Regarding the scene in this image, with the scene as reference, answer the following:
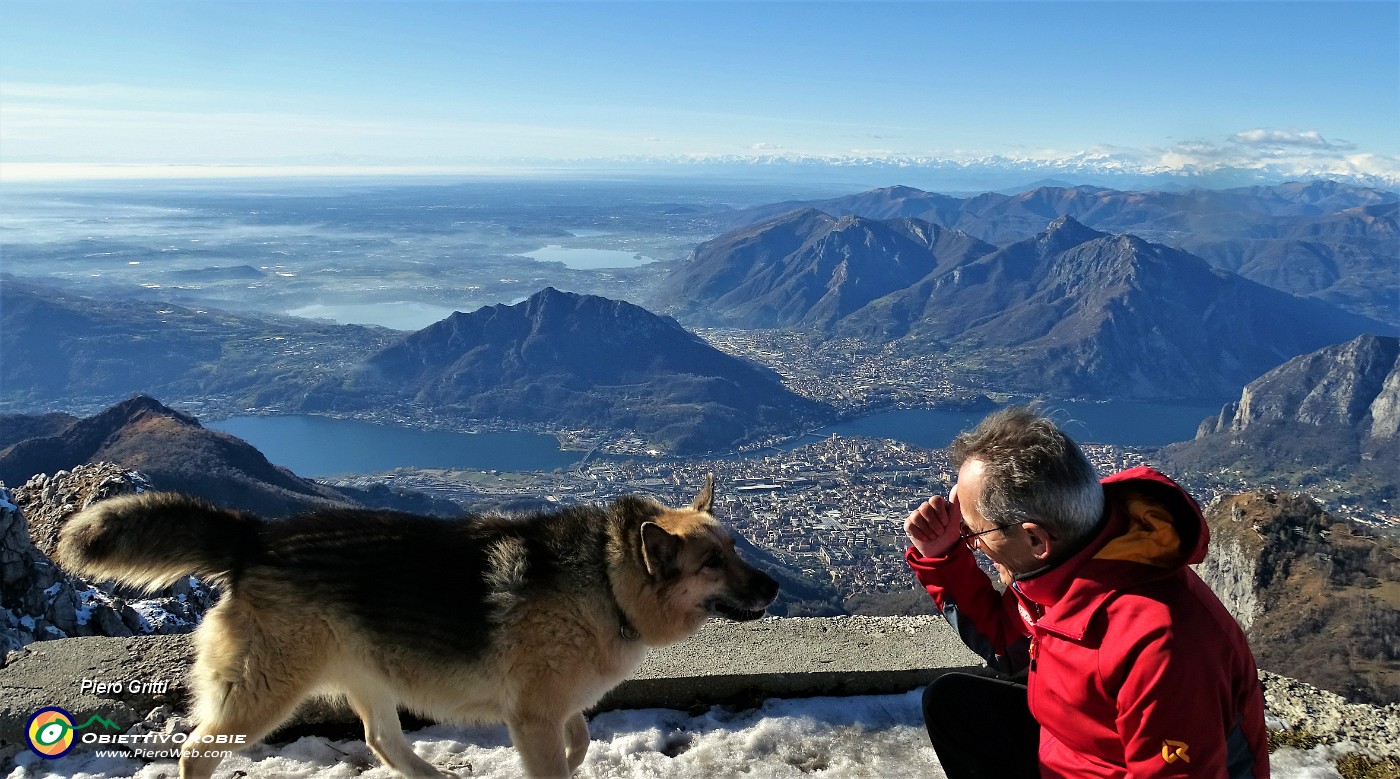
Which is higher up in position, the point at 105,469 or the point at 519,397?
the point at 105,469

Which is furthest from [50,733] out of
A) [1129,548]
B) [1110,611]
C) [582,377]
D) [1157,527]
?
[582,377]

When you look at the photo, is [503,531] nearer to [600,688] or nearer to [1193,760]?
[600,688]

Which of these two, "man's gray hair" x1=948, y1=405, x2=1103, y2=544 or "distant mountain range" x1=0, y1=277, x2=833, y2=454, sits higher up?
"man's gray hair" x1=948, y1=405, x2=1103, y2=544

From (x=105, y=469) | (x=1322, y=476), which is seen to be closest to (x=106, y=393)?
(x=105, y=469)

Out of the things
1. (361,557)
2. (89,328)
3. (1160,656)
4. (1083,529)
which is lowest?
(89,328)

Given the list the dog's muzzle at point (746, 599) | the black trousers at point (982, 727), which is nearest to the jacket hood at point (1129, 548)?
the black trousers at point (982, 727)

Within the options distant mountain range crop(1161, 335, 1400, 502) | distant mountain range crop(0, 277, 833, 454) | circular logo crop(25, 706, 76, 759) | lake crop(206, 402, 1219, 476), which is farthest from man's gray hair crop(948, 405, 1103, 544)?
distant mountain range crop(1161, 335, 1400, 502)

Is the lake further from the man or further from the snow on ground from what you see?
the man
